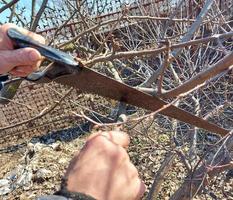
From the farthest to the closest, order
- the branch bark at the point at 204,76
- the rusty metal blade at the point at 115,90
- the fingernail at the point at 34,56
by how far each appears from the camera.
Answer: the branch bark at the point at 204,76 → the rusty metal blade at the point at 115,90 → the fingernail at the point at 34,56

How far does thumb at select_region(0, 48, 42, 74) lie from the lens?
3.21 feet

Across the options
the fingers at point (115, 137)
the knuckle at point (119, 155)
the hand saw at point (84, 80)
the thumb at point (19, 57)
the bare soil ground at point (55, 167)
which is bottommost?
the bare soil ground at point (55, 167)

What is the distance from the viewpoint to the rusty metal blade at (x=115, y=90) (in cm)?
117

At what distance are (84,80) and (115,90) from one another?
0.34 feet

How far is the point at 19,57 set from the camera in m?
0.98

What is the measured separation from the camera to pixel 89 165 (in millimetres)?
986

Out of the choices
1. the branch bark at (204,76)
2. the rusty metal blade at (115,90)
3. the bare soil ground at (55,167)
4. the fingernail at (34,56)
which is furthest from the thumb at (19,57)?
the bare soil ground at (55,167)

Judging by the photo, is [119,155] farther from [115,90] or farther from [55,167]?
[55,167]

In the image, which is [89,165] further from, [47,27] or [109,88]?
[47,27]

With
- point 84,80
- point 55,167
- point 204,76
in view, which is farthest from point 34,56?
point 55,167

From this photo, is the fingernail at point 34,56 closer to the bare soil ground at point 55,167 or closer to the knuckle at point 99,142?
the knuckle at point 99,142

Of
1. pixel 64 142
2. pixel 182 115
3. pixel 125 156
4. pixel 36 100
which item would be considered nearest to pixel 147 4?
pixel 64 142

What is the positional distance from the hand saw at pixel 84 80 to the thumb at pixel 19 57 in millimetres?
20

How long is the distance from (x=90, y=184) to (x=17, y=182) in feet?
13.5
